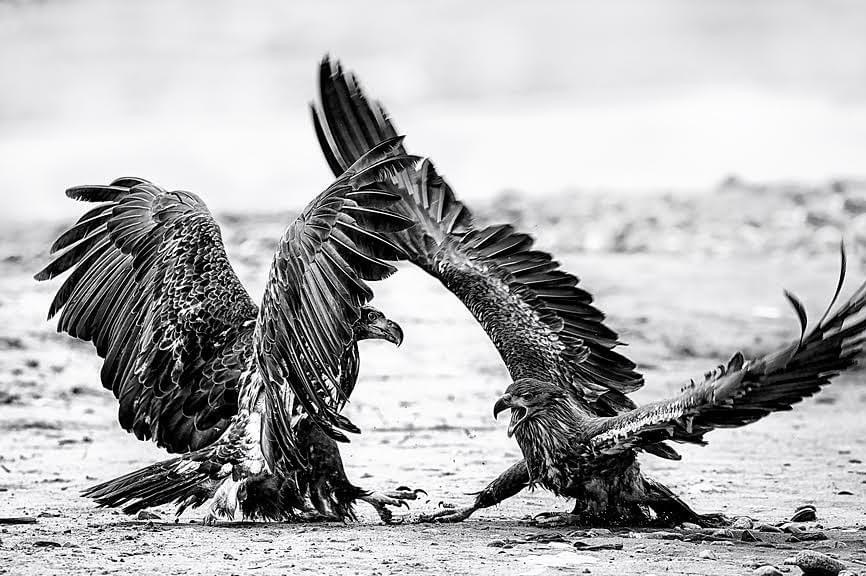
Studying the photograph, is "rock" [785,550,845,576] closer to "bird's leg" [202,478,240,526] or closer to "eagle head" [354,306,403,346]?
"eagle head" [354,306,403,346]

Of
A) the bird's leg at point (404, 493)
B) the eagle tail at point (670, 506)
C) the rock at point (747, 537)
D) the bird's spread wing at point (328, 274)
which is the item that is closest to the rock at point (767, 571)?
the rock at point (747, 537)

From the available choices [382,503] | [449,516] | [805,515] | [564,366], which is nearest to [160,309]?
[382,503]

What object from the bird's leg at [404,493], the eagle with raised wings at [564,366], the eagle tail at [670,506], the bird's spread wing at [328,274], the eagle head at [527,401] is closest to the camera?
the eagle with raised wings at [564,366]

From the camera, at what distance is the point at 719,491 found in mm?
8711

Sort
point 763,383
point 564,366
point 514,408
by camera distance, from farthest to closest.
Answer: point 564,366 → point 514,408 → point 763,383

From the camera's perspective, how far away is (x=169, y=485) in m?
7.29

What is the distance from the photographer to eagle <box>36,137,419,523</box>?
683 centimetres

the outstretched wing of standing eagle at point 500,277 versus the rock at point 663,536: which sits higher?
the outstretched wing of standing eagle at point 500,277

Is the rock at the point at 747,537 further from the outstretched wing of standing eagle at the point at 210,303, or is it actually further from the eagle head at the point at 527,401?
the outstretched wing of standing eagle at the point at 210,303

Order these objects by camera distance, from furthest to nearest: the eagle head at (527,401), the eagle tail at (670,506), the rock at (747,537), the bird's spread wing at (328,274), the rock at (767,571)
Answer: the eagle head at (527,401) → the eagle tail at (670,506) → the rock at (747,537) → the bird's spread wing at (328,274) → the rock at (767,571)

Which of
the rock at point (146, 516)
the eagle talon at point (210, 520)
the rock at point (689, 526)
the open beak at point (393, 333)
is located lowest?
the rock at point (689, 526)

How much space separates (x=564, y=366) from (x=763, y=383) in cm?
208

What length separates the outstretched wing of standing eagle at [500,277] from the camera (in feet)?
26.4

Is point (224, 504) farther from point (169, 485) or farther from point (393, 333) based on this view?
point (393, 333)
